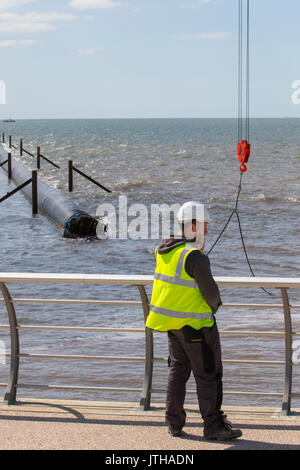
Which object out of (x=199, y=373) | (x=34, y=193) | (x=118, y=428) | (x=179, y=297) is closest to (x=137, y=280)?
(x=179, y=297)

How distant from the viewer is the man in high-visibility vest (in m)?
4.70

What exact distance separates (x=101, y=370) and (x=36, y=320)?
346 cm

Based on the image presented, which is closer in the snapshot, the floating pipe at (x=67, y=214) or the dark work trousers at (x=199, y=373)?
the dark work trousers at (x=199, y=373)

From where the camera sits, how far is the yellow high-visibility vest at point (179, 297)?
15.5 feet

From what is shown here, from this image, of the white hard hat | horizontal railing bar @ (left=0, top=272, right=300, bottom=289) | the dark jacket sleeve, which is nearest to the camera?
the dark jacket sleeve

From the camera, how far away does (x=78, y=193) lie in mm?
40625

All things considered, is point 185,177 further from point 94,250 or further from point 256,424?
point 256,424

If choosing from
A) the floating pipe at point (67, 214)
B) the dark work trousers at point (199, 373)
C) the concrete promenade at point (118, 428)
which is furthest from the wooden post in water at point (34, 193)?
the dark work trousers at point (199, 373)

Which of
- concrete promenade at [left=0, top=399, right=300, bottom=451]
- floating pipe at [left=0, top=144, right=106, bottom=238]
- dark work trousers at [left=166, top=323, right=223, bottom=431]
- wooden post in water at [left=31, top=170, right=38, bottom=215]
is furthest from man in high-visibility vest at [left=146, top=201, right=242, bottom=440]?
wooden post in water at [left=31, top=170, right=38, bottom=215]

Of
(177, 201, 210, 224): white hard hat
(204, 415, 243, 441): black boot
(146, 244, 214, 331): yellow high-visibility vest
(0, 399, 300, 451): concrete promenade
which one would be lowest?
(0, 399, 300, 451): concrete promenade

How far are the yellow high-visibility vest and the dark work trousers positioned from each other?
86 millimetres

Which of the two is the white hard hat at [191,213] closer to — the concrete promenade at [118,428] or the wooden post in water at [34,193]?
the concrete promenade at [118,428]

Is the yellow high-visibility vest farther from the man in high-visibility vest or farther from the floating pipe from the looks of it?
the floating pipe

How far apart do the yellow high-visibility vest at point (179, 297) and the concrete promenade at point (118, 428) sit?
2.63 feet
